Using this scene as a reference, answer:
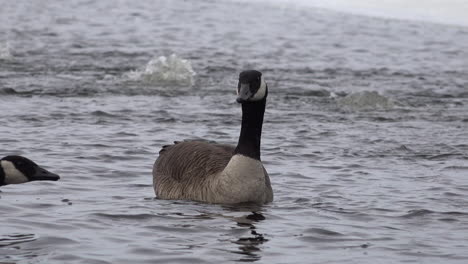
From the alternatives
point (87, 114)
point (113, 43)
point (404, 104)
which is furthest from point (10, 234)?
point (113, 43)

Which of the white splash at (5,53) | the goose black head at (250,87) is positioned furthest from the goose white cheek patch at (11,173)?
the white splash at (5,53)

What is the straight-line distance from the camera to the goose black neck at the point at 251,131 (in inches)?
387

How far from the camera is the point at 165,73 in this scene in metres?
17.8

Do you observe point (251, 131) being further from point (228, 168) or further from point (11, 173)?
point (11, 173)

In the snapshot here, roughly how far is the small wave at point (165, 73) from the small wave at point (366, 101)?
9.30ft

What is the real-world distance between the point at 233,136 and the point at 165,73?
466cm

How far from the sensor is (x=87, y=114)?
1435 cm

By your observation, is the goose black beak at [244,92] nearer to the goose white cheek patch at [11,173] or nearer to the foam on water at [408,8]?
the goose white cheek patch at [11,173]

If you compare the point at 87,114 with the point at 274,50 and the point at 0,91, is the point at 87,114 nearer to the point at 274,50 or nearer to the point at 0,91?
the point at 0,91

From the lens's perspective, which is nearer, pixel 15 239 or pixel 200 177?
pixel 15 239

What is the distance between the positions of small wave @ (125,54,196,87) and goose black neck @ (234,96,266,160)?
24.7ft

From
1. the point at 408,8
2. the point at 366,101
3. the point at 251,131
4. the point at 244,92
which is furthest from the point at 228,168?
the point at 408,8

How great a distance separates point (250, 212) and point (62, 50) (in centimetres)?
1225

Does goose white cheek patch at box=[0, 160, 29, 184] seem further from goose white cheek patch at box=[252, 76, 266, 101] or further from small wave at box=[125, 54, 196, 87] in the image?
small wave at box=[125, 54, 196, 87]
